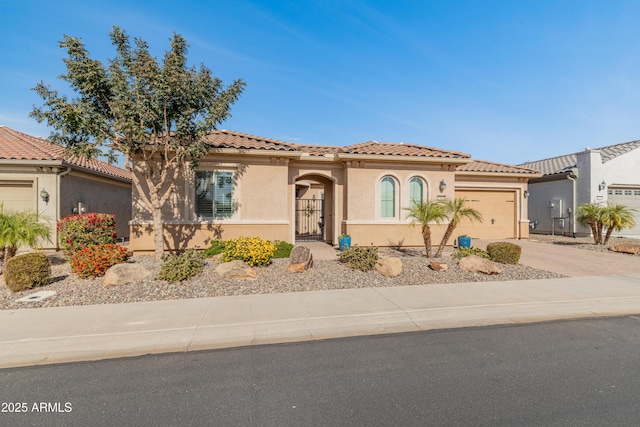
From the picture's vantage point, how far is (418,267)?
28.1 feet

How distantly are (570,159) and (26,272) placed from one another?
26.1 meters

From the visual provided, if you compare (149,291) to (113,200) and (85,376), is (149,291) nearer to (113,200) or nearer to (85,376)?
(85,376)

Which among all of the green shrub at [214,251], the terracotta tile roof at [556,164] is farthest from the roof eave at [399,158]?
the terracotta tile roof at [556,164]

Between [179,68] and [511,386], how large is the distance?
31.3 ft

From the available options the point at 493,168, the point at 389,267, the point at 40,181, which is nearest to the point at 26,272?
the point at 40,181

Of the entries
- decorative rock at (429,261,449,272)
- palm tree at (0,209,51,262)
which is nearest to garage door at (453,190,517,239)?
decorative rock at (429,261,449,272)

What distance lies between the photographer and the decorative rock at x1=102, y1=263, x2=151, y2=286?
6752 mm

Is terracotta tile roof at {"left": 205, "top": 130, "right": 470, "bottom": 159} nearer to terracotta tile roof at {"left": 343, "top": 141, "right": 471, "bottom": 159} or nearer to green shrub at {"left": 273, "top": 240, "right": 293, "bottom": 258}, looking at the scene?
terracotta tile roof at {"left": 343, "top": 141, "right": 471, "bottom": 159}

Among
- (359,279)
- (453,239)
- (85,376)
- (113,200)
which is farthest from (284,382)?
(113,200)

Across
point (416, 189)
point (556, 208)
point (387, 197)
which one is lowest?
point (556, 208)

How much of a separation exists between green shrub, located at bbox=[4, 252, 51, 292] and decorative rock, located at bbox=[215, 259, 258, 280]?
3.63m

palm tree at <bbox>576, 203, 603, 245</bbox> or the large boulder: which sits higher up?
palm tree at <bbox>576, 203, 603, 245</bbox>

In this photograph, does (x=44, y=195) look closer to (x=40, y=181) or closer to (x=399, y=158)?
(x=40, y=181)

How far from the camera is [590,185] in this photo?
16.0 meters
